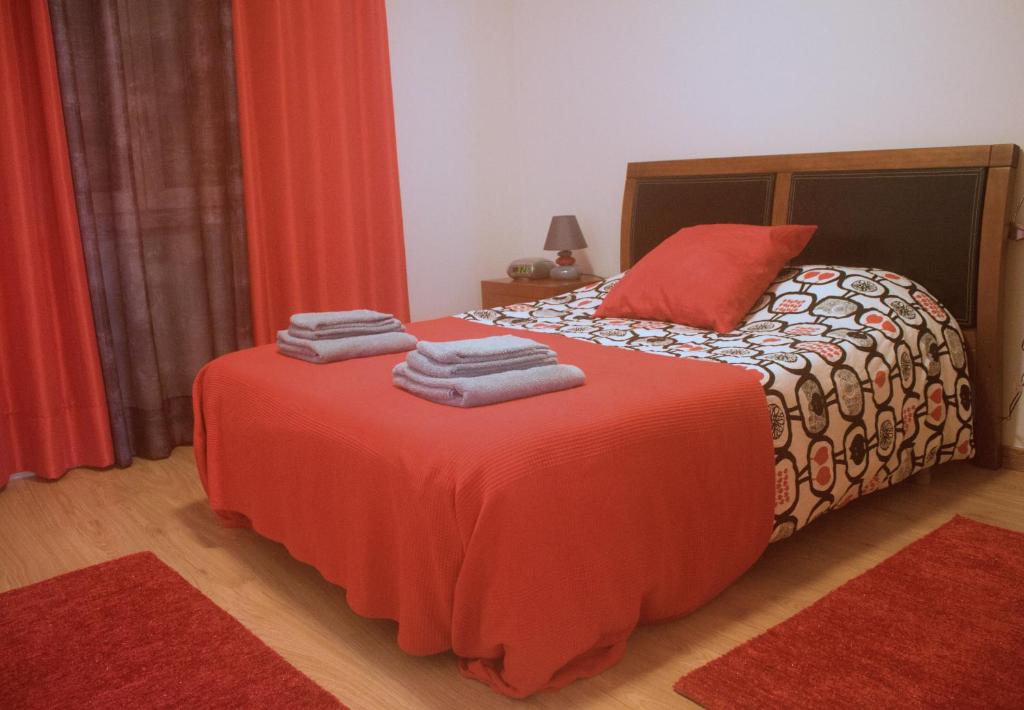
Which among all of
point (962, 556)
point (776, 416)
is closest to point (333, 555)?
point (776, 416)

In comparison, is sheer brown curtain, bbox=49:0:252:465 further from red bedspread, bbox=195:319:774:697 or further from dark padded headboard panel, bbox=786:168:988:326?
dark padded headboard panel, bbox=786:168:988:326

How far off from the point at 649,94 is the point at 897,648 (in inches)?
107

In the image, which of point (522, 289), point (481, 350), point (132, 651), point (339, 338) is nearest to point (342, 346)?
point (339, 338)

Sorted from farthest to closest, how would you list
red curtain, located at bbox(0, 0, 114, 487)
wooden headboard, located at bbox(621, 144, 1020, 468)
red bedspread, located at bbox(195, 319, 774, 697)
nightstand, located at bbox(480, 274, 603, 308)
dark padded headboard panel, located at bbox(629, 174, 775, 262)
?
1. nightstand, located at bbox(480, 274, 603, 308)
2. dark padded headboard panel, located at bbox(629, 174, 775, 262)
3. red curtain, located at bbox(0, 0, 114, 487)
4. wooden headboard, located at bbox(621, 144, 1020, 468)
5. red bedspread, located at bbox(195, 319, 774, 697)

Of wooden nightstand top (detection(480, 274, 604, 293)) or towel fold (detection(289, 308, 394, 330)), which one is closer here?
towel fold (detection(289, 308, 394, 330))

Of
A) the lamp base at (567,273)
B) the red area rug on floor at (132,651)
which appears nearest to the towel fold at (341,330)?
the red area rug on floor at (132,651)

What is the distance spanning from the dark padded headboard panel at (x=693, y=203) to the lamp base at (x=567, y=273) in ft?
→ 1.02

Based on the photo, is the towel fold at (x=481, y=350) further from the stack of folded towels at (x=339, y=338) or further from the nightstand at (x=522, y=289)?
→ the nightstand at (x=522, y=289)

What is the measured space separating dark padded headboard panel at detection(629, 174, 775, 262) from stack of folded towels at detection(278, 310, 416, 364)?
156 cm

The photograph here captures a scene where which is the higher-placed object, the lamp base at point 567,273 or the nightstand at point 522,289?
the lamp base at point 567,273

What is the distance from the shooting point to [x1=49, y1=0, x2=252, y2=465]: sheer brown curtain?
2961 mm

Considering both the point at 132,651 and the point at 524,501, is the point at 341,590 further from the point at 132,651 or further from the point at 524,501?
the point at 524,501

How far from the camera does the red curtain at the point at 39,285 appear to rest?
281cm

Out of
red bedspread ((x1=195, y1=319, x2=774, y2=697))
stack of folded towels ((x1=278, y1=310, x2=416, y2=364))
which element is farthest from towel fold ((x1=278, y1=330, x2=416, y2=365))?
red bedspread ((x1=195, y1=319, x2=774, y2=697))
